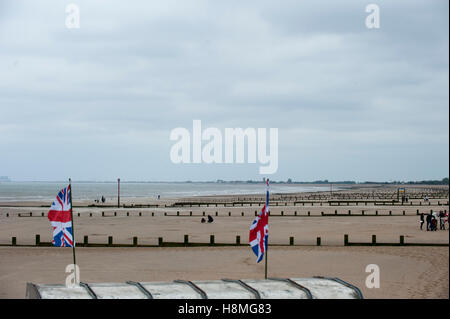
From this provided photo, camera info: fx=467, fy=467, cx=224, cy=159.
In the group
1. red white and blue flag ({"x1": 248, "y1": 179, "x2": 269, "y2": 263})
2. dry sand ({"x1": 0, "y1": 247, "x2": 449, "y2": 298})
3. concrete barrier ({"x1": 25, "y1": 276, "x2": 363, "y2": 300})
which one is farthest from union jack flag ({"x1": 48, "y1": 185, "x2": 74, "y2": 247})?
red white and blue flag ({"x1": 248, "y1": 179, "x2": 269, "y2": 263})

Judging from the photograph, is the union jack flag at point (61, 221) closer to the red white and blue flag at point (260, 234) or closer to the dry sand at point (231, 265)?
the dry sand at point (231, 265)

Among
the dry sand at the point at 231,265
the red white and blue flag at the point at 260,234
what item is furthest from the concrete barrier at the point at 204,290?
the dry sand at the point at 231,265

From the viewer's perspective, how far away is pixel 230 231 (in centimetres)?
3925

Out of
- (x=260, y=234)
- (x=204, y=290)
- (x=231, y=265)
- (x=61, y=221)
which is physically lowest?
(x=231, y=265)

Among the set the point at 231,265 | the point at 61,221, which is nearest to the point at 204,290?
the point at 61,221

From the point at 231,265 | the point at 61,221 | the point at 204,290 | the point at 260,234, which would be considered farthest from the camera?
the point at 231,265

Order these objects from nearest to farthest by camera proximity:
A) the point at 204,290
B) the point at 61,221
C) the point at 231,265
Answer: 1. the point at 204,290
2. the point at 61,221
3. the point at 231,265

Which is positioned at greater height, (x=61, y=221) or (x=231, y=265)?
(x=61, y=221)

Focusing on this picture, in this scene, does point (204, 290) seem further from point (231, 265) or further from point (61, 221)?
point (231, 265)

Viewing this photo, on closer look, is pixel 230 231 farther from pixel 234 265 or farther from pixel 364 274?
pixel 364 274

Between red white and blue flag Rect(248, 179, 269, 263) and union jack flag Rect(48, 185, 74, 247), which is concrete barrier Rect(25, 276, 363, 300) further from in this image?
union jack flag Rect(48, 185, 74, 247)

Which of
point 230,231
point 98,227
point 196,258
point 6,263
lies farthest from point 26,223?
point 196,258

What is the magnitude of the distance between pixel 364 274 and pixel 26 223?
38.0m
